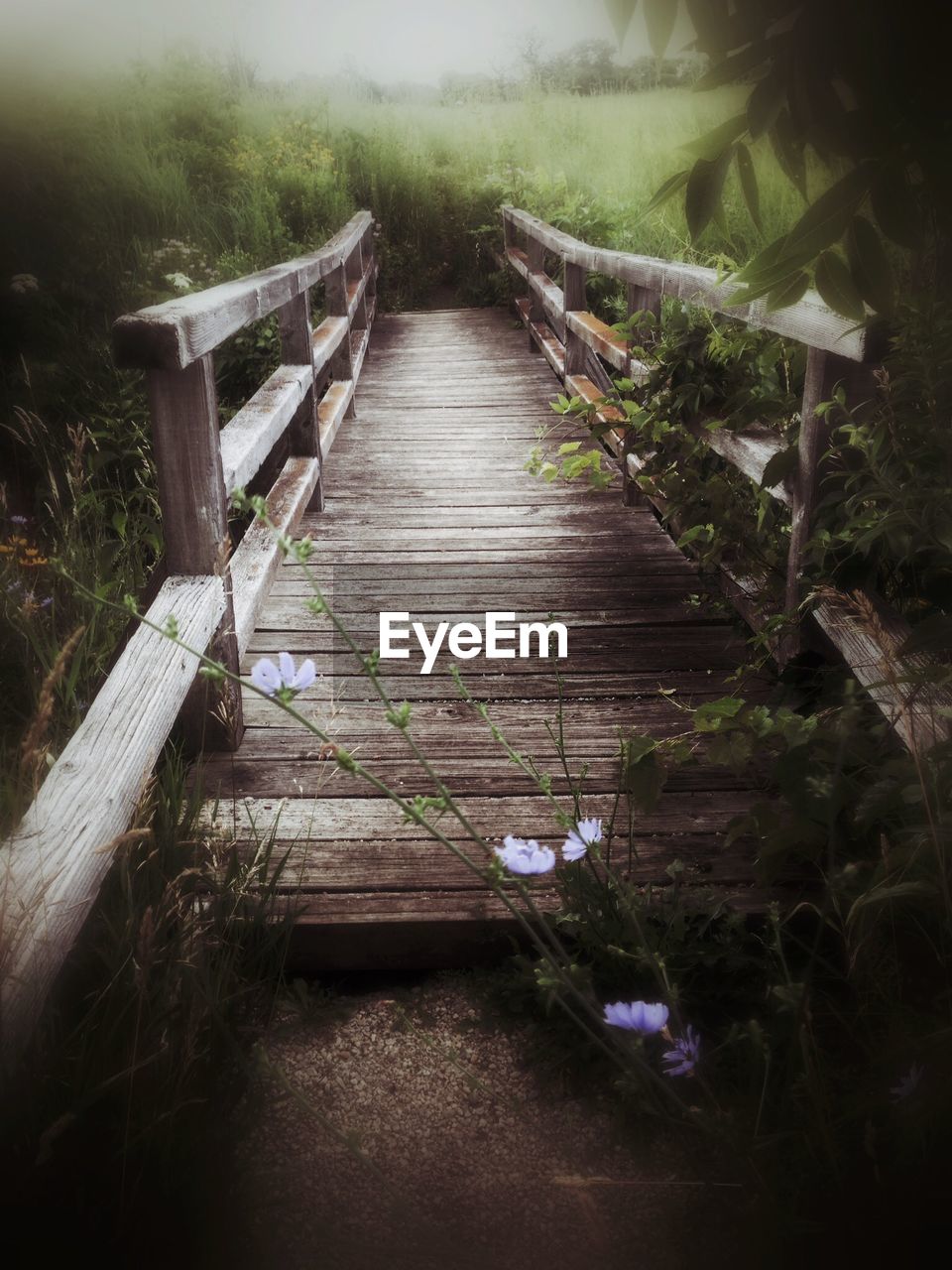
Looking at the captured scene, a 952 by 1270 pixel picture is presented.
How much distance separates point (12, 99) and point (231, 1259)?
10661 mm

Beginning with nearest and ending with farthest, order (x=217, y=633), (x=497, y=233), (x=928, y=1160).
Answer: (x=928, y=1160) < (x=217, y=633) < (x=497, y=233)

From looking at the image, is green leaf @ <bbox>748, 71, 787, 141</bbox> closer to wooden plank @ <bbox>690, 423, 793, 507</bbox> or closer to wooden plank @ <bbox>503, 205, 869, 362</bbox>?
wooden plank @ <bbox>503, 205, 869, 362</bbox>

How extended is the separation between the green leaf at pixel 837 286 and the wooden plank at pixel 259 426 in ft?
4.79

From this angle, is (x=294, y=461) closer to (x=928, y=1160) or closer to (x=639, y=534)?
(x=639, y=534)

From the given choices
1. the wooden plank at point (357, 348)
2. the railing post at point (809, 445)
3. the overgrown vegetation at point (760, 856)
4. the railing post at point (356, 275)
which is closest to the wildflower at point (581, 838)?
the overgrown vegetation at point (760, 856)

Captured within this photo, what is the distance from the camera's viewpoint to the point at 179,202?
8469 millimetres

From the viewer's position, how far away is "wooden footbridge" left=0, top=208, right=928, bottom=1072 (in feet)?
5.41

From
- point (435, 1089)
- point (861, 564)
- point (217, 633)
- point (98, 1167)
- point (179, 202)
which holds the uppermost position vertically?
point (179, 202)

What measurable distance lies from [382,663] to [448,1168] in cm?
170

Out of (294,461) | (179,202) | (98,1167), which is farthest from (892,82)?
(179,202)

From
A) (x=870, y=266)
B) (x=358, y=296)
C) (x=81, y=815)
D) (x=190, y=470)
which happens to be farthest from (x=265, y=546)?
(x=358, y=296)

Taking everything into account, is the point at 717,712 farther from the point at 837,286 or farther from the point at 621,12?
the point at 621,12

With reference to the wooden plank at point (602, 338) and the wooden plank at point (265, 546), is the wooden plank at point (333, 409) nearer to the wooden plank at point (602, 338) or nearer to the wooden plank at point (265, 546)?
the wooden plank at point (265, 546)

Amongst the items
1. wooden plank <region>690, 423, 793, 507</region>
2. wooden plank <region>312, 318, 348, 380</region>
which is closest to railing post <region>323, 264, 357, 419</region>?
wooden plank <region>312, 318, 348, 380</region>
